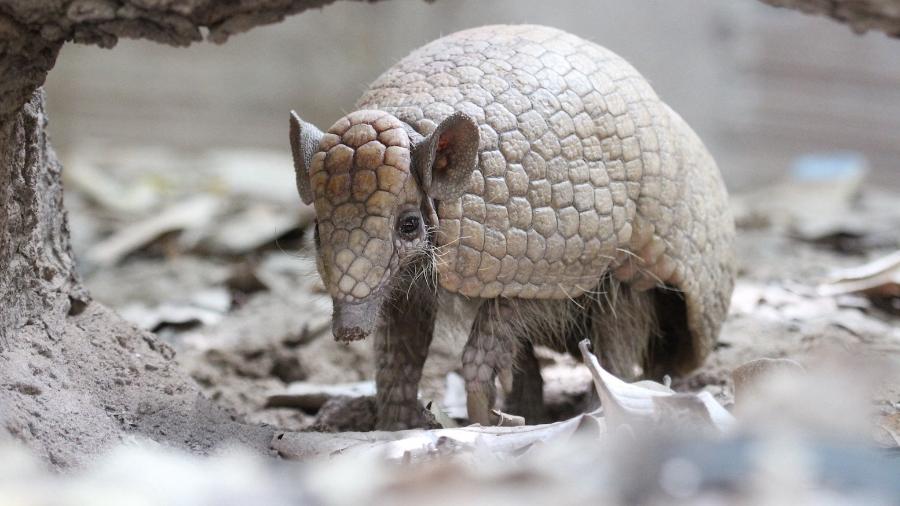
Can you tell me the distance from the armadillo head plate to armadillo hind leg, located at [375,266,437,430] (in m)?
0.71

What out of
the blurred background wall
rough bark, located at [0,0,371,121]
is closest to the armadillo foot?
rough bark, located at [0,0,371,121]

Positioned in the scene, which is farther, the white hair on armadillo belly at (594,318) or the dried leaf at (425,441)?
the white hair on armadillo belly at (594,318)

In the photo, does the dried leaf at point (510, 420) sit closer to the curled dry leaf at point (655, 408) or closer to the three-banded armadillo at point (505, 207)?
the three-banded armadillo at point (505, 207)

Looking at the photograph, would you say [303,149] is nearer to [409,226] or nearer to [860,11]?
[409,226]

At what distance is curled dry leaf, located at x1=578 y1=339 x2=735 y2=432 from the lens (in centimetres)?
264

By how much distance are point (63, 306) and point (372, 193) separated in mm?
1388

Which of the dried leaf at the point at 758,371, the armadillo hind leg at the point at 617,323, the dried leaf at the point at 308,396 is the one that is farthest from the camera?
the dried leaf at the point at 308,396

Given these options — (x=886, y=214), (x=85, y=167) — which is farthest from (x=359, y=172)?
(x=85, y=167)

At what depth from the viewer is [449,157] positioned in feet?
12.0

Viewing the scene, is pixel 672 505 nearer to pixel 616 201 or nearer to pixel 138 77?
pixel 616 201

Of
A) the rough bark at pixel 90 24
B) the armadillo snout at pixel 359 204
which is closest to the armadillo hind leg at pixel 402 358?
the armadillo snout at pixel 359 204

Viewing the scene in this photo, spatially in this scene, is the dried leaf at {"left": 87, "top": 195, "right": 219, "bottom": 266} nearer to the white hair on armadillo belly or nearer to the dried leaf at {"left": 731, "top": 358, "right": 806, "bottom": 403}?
the white hair on armadillo belly

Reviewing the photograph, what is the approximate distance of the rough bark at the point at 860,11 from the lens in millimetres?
3871

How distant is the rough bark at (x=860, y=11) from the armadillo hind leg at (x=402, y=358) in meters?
1.92
